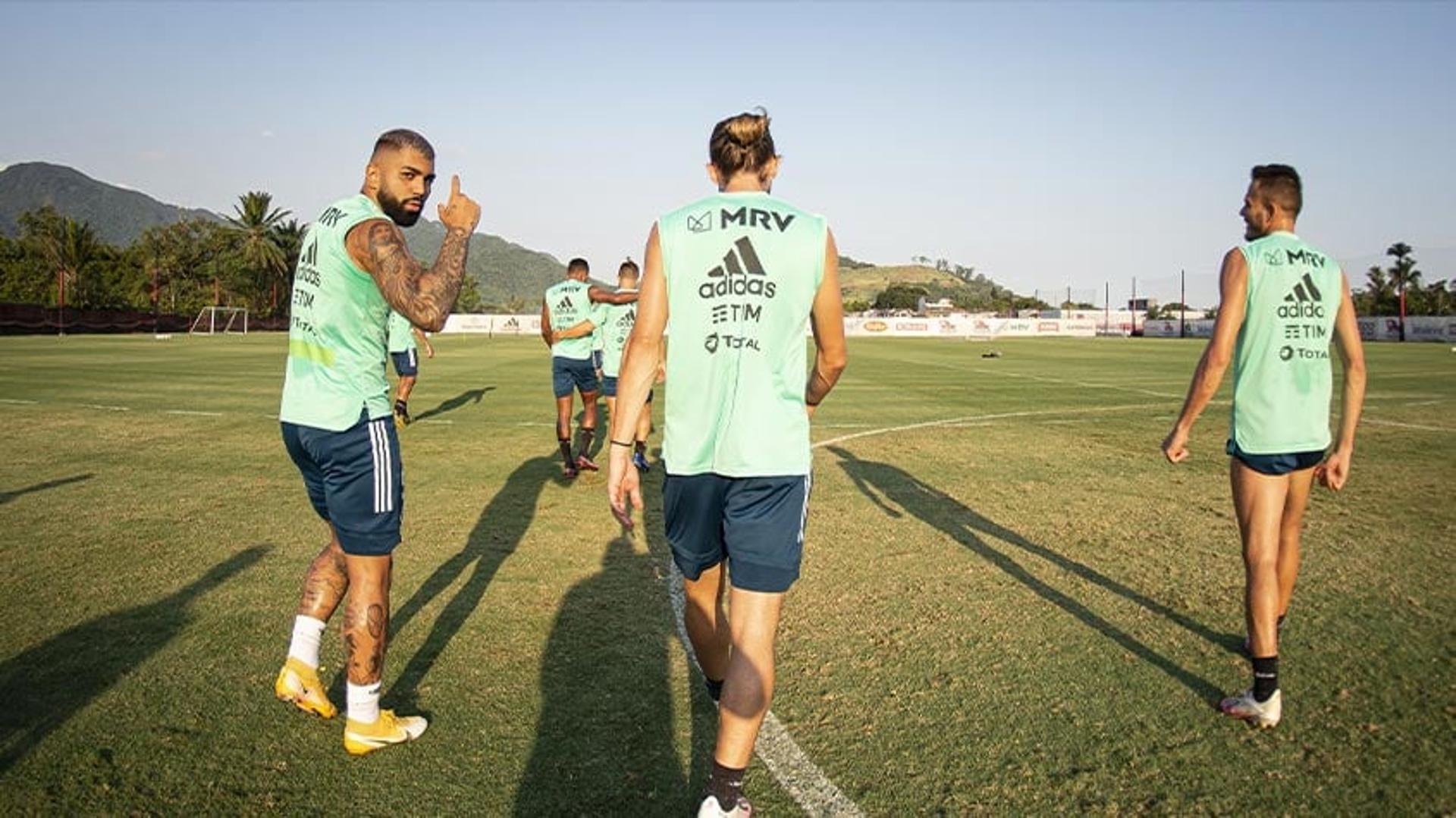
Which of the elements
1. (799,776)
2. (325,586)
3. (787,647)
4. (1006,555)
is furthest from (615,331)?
(799,776)

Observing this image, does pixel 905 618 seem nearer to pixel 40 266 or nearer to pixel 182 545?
pixel 182 545

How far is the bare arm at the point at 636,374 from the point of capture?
2.89 metres

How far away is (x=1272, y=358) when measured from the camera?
411 centimetres

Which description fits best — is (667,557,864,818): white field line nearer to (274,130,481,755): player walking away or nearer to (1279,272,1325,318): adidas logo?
(274,130,481,755): player walking away

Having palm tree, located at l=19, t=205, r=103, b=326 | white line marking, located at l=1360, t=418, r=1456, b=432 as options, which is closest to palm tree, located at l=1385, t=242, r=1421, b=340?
white line marking, located at l=1360, t=418, r=1456, b=432

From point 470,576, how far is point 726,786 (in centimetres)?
364

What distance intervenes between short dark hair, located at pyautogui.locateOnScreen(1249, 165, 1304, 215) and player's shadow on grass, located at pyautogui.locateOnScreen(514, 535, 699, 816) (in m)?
3.73

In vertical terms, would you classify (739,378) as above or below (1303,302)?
below

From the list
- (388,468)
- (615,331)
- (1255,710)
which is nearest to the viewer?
(388,468)

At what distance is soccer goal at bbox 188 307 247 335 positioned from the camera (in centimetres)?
6700

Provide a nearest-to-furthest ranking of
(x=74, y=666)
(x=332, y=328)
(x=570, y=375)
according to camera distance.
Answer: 1. (x=332, y=328)
2. (x=74, y=666)
3. (x=570, y=375)

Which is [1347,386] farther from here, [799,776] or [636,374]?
[636,374]

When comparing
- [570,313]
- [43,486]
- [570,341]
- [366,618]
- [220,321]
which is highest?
[220,321]

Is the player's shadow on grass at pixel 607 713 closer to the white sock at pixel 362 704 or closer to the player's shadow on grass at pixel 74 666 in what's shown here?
the white sock at pixel 362 704
